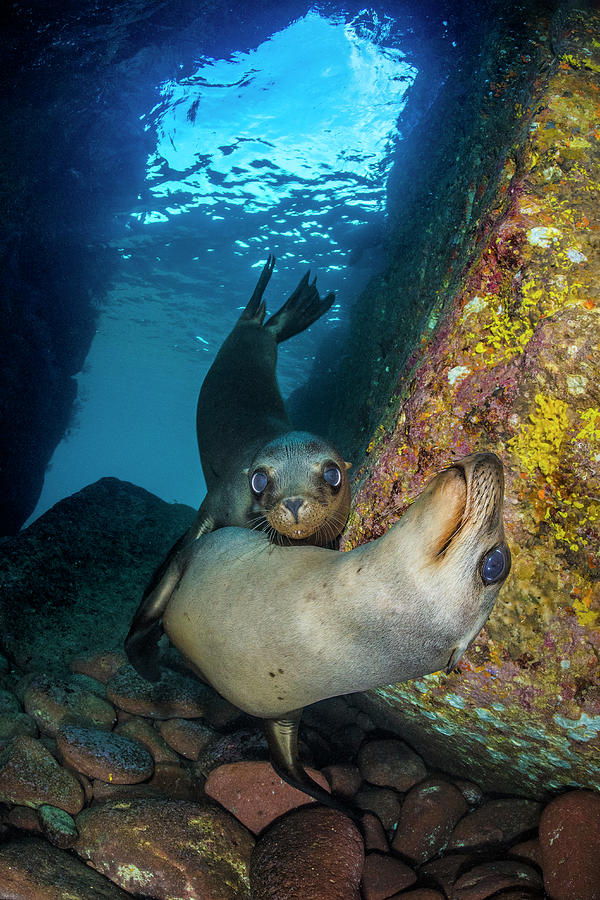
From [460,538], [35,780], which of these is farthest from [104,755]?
[460,538]

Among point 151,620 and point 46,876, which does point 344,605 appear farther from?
point 46,876

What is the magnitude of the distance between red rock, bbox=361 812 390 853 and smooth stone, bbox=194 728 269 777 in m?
0.66

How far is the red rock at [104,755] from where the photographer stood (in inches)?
102

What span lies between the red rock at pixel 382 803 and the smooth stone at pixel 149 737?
1.16 m

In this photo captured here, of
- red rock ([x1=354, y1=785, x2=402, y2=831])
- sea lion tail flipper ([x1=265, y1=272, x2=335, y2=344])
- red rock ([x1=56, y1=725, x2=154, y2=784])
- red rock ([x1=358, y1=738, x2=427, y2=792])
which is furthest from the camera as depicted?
sea lion tail flipper ([x1=265, y1=272, x2=335, y2=344])

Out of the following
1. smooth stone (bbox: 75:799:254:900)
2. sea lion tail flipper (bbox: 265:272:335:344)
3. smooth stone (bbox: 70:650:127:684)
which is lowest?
smooth stone (bbox: 70:650:127:684)

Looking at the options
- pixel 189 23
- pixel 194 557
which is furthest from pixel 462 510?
pixel 189 23

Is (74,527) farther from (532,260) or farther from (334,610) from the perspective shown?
(532,260)

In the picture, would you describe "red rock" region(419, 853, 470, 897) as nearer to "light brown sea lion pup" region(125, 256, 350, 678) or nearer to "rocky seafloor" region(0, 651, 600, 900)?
"rocky seafloor" region(0, 651, 600, 900)

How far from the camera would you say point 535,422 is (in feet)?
6.22

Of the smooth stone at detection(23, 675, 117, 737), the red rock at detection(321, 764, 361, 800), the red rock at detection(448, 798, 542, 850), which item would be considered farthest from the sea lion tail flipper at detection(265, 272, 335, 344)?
the red rock at detection(448, 798, 542, 850)

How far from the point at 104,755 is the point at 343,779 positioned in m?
1.44

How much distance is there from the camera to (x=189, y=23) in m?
7.96

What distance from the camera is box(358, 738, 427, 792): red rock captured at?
2883mm
